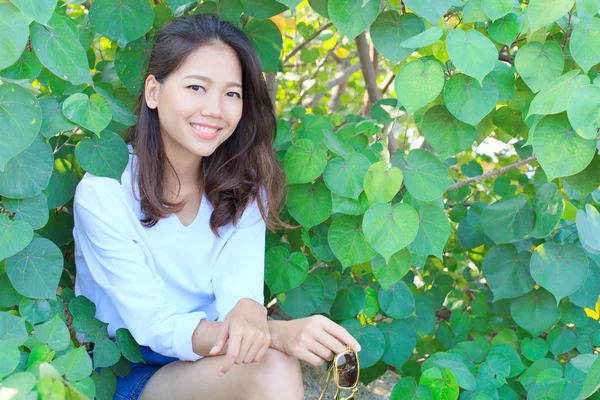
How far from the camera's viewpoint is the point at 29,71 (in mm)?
1402

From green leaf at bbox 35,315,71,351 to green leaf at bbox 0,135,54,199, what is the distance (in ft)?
0.74

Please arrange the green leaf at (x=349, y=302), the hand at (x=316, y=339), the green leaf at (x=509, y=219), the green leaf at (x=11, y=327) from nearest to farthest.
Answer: the green leaf at (x=11, y=327), the hand at (x=316, y=339), the green leaf at (x=509, y=219), the green leaf at (x=349, y=302)

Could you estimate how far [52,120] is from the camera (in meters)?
1.41

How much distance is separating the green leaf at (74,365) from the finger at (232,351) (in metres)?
0.23

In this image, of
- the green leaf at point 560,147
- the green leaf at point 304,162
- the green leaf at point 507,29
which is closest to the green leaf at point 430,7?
the green leaf at point 507,29

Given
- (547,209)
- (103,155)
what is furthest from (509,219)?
(103,155)

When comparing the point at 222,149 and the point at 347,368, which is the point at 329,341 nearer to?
the point at 347,368

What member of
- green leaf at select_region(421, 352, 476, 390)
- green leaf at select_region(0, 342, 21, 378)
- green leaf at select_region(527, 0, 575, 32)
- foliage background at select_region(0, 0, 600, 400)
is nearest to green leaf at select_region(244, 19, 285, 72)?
foliage background at select_region(0, 0, 600, 400)

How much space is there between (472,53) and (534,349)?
0.76 meters

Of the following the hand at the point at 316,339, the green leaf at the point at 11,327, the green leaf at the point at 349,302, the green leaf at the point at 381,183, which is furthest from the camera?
the green leaf at the point at 349,302

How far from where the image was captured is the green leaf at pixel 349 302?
1.85 meters

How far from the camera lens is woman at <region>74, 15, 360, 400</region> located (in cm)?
145

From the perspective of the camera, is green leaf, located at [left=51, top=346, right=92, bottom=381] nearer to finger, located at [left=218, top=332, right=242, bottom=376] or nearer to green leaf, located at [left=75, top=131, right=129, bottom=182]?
finger, located at [left=218, top=332, right=242, bottom=376]

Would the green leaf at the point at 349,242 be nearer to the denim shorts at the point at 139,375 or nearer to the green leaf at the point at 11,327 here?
the denim shorts at the point at 139,375
